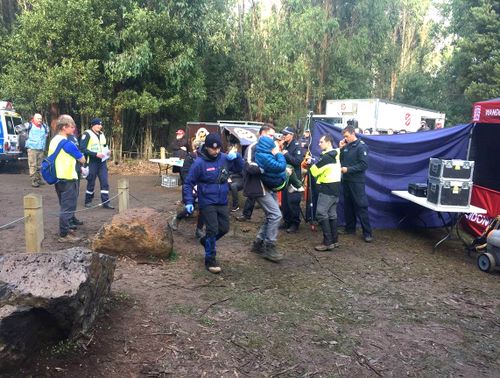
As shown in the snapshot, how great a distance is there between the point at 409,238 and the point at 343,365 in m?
5.28

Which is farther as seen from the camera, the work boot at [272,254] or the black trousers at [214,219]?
the work boot at [272,254]

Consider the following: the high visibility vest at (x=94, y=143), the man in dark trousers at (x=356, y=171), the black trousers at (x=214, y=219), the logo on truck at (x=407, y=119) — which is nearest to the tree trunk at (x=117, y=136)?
the high visibility vest at (x=94, y=143)

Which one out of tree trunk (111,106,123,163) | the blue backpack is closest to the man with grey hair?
tree trunk (111,106,123,163)

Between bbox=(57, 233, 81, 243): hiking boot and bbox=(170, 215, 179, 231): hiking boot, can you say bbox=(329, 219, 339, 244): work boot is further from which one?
bbox=(57, 233, 81, 243): hiking boot

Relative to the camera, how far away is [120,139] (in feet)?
58.8

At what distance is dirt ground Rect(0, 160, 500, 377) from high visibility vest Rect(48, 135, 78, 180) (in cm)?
104

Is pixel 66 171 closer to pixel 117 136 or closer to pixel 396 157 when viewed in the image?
pixel 396 157

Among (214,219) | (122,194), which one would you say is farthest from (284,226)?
(214,219)

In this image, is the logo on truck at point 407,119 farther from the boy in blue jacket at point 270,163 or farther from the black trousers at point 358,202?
the boy in blue jacket at point 270,163

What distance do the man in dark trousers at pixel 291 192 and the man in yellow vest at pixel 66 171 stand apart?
345 centimetres

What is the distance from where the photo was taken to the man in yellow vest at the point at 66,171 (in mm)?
6973

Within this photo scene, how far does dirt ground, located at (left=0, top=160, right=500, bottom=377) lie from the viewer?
3.87 meters

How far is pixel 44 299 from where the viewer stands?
3.49m

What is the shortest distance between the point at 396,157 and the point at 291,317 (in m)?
5.36
